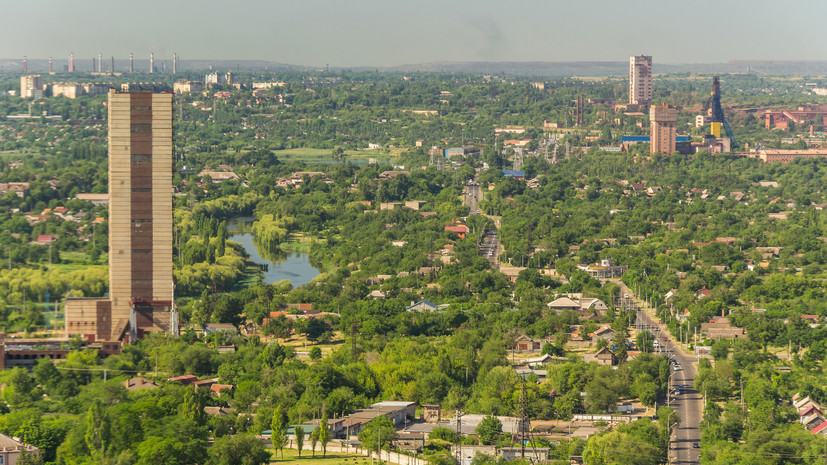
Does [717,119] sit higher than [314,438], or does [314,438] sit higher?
[717,119]

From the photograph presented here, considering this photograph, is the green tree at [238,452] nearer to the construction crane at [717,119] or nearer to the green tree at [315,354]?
the green tree at [315,354]

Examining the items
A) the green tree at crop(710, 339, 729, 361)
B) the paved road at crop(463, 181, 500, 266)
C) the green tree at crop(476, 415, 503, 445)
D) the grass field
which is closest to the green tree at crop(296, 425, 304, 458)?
the grass field

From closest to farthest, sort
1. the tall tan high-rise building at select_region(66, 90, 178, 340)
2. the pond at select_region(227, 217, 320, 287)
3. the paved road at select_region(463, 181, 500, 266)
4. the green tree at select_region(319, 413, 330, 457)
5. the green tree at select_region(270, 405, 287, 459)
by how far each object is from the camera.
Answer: the green tree at select_region(270, 405, 287, 459) → the green tree at select_region(319, 413, 330, 457) → the tall tan high-rise building at select_region(66, 90, 178, 340) → the pond at select_region(227, 217, 320, 287) → the paved road at select_region(463, 181, 500, 266)

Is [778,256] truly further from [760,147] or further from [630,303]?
[760,147]

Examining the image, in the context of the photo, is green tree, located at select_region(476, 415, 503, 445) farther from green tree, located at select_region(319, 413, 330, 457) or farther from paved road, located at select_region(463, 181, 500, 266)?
paved road, located at select_region(463, 181, 500, 266)

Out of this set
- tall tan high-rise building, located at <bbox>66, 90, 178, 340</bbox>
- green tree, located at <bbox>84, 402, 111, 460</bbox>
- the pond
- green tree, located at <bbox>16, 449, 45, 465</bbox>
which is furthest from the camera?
the pond

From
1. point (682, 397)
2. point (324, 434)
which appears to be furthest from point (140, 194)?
point (682, 397)

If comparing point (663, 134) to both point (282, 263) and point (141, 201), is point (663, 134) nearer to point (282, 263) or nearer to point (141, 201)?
point (282, 263)
